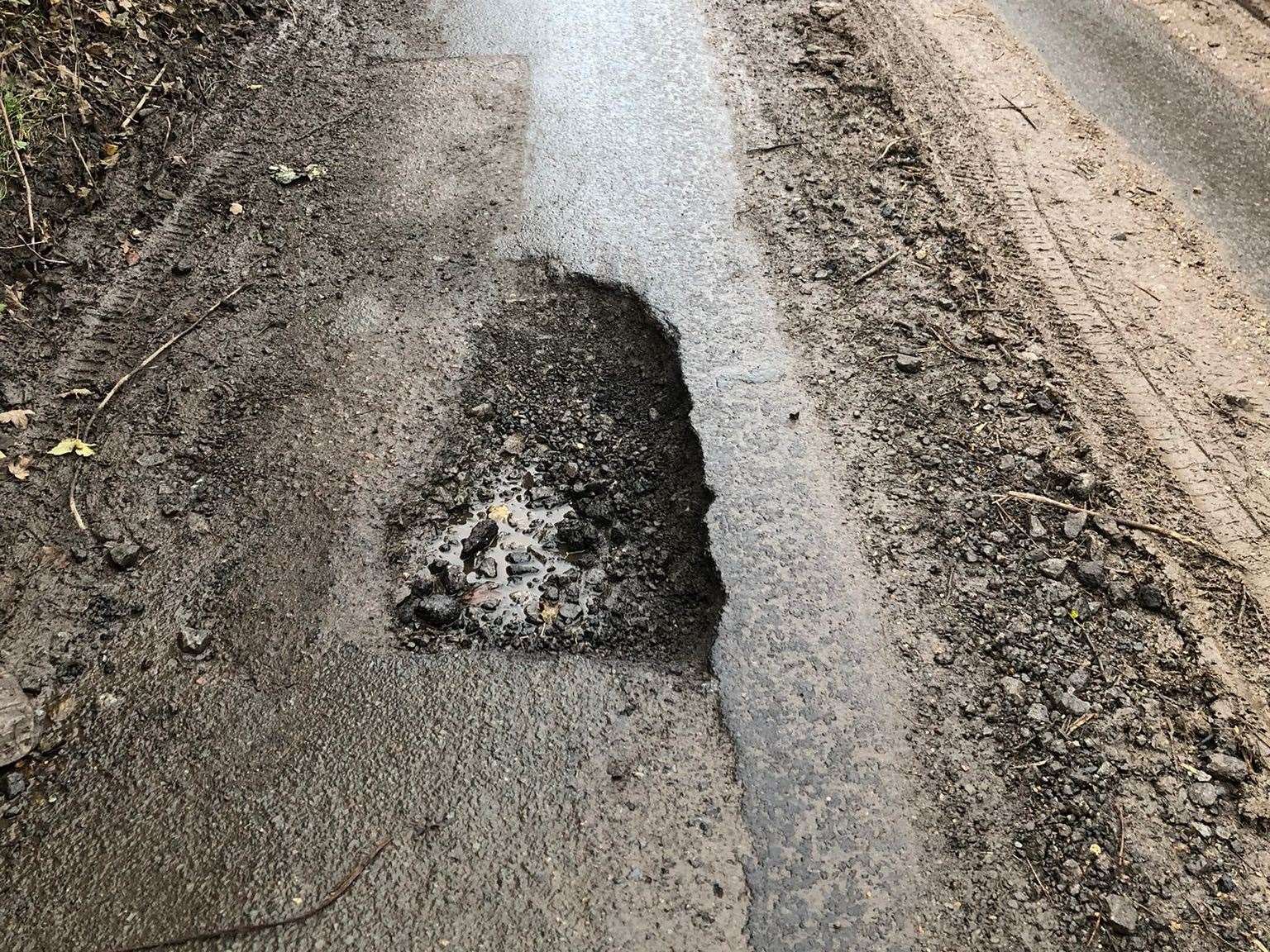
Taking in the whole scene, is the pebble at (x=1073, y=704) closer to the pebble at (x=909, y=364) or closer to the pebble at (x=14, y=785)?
the pebble at (x=909, y=364)

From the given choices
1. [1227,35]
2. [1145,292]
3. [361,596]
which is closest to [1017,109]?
[1145,292]

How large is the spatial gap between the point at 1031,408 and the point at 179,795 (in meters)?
Answer: 2.96

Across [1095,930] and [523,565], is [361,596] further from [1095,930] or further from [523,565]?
[1095,930]

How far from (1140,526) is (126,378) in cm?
360

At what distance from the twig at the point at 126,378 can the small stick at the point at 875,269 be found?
2556mm

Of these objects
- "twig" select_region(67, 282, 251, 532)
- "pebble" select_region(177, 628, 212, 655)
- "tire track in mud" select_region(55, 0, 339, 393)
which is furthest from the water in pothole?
"tire track in mud" select_region(55, 0, 339, 393)

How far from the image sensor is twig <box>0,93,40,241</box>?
11.8 feet

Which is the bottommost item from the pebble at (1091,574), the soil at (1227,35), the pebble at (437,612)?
the pebble at (437,612)

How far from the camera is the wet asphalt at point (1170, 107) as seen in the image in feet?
13.1

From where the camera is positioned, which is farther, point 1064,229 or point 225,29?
point 225,29

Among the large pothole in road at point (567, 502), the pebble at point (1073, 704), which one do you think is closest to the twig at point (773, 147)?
the large pothole in road at point (567, 502)

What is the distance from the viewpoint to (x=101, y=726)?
94.3 inches

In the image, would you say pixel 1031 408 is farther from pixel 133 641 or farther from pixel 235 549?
pixel 133 641

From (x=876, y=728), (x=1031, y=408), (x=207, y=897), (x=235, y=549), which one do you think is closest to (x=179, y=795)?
(x=207, y=897)
